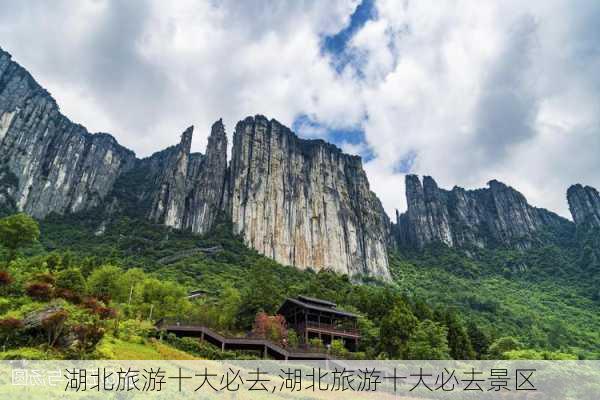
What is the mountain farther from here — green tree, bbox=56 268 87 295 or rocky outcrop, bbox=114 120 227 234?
green tree, bbox=56 268 87 295

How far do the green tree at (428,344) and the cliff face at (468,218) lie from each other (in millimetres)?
113524

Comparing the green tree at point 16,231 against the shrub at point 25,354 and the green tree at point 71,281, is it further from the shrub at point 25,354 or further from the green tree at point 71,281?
the shrub at point 25,354

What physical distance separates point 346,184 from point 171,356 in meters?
110

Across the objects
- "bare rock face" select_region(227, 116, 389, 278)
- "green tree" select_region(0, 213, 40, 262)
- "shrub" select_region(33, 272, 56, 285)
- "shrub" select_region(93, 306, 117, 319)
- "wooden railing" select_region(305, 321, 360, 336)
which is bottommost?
"shrub" select_region(93, 306, 117, 319)

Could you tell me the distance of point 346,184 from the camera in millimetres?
134125

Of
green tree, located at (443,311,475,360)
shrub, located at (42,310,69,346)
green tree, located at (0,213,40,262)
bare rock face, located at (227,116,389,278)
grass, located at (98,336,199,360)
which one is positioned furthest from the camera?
bare rock face, located at (227,116,389,278)

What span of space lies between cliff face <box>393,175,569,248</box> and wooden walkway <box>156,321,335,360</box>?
124m

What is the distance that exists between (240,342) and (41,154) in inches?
4211

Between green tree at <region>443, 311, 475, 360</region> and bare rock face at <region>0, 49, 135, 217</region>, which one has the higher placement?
bare rock face at <region>0, 49, 135, 217</region>

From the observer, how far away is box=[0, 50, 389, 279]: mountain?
112 metres

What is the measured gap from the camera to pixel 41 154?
11875 centimetres

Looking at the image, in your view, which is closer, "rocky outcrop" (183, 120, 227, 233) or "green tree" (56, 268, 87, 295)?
"green tree" (56, 268, 87, 295)

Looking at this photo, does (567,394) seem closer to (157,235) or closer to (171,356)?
(171,356)

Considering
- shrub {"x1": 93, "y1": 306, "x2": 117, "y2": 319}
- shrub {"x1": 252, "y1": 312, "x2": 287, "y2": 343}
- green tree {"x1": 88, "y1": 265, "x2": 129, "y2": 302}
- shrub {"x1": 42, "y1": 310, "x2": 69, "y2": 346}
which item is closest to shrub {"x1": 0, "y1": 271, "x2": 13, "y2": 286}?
shrub {"x1": 93, "y1": 306, "x2": 117, "y2": 319}
